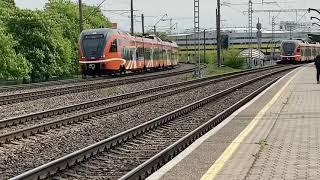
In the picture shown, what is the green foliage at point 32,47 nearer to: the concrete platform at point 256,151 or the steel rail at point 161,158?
the concrete platform at point 256,151

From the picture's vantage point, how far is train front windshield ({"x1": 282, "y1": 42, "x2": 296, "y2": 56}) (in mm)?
77250

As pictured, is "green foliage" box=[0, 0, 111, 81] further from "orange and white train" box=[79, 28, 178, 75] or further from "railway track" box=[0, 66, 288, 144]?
"railway track" box=[0, 66, 288, 144]

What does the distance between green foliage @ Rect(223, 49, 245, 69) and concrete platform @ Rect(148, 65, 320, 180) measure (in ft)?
217

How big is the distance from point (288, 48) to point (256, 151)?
69743 millimetres

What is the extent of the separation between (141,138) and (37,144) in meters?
2.46

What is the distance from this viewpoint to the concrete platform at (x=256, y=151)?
28.7 feet

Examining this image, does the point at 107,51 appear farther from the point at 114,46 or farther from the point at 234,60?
the point at 234,60

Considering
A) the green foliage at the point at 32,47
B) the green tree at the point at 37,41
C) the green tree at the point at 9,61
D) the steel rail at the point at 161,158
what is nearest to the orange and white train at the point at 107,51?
the green foliage at the point at 32,47

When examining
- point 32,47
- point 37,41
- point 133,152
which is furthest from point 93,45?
point 133,152

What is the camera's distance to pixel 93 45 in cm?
4119

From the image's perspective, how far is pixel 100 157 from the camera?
1134 cm

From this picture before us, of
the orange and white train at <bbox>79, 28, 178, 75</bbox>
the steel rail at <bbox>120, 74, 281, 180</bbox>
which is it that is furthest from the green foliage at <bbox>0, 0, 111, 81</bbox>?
the steel rail at <bbox>120, 74, 281, 180</bbox>

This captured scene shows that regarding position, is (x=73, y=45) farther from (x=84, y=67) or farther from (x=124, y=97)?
(x=124, y=97)

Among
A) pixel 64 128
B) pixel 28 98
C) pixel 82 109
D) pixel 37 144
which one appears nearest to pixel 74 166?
pixel 37 144
